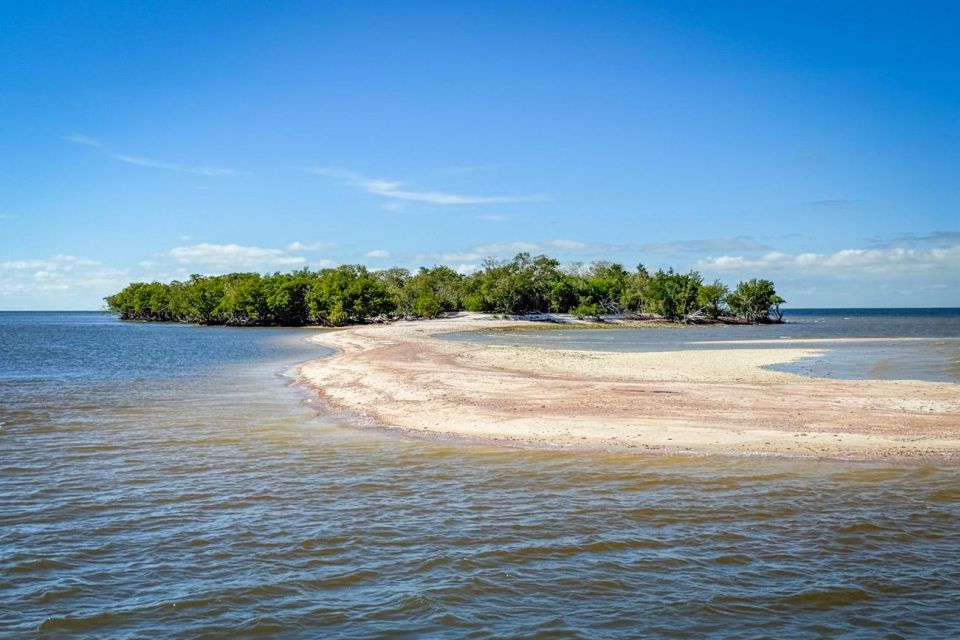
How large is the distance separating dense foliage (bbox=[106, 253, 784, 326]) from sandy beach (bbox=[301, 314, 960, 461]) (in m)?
100

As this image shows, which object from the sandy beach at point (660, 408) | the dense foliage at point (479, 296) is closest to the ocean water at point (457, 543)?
the sandy beach at point (660, 408)

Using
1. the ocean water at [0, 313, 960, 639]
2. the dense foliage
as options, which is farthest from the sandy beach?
the dense foliage

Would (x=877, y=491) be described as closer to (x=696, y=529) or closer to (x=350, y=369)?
(x=696, y=529)

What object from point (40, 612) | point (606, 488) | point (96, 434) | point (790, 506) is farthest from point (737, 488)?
point (96, 434)

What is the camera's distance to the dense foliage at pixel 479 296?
444ft

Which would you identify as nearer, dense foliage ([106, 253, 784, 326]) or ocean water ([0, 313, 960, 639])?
ocean water ([0, 313, 960, 639])

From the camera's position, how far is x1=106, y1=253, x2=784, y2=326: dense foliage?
135 meters

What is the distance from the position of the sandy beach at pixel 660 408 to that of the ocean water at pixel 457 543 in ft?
4.88

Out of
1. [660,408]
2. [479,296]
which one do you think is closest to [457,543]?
[660,408]

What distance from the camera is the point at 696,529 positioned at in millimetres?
11617

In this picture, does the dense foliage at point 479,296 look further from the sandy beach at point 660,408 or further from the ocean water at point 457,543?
the ocean water at point 457,543

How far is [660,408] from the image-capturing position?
22.1 metres

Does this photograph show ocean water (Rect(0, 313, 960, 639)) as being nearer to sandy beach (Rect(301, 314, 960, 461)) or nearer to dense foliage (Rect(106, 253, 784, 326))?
sandy beach (Rect(301, 314, 960, 461))

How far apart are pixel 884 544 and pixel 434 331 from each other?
90192 millimetres
